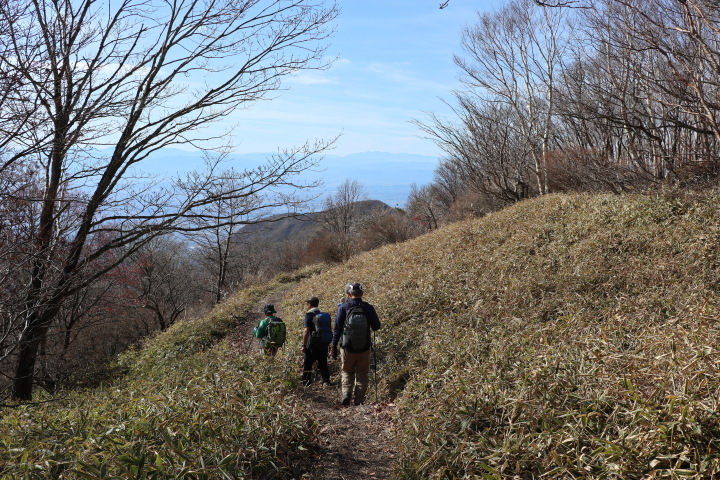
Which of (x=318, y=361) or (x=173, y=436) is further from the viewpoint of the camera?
(x=318, y=361)

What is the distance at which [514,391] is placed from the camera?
389cm

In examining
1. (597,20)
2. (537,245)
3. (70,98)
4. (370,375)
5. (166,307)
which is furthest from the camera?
(166,307)

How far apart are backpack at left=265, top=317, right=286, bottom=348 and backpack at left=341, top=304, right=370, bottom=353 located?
1.94 meters

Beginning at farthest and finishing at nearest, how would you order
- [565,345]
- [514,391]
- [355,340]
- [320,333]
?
1. [320,333]
2. [355,340]
3. [565,345]
4. [514,391]

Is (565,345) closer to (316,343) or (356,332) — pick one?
(356,332)

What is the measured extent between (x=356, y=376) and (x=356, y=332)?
30.3 inches

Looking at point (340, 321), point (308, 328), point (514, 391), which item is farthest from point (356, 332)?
point (514, 391)

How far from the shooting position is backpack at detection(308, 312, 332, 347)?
6.89 meters

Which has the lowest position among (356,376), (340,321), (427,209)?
(356,376)

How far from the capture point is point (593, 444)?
9.89ft

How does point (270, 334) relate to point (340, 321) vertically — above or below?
below

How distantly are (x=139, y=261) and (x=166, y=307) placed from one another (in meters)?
6.69

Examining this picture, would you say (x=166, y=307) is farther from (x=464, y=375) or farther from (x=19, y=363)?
(x=464, y=375)

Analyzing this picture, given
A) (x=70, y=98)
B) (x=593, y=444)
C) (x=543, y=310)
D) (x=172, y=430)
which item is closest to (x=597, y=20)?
(x=543, y=310)
